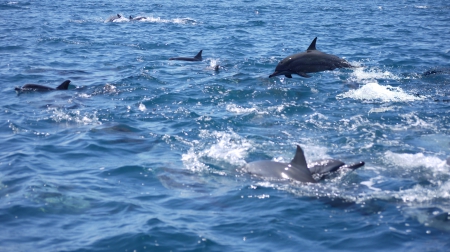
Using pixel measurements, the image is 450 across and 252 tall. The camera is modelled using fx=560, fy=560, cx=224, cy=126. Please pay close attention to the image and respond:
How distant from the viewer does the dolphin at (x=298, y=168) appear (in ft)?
32.3

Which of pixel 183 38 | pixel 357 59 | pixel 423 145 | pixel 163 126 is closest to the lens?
pixel 423 145

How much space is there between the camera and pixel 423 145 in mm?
11891

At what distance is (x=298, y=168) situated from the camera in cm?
996

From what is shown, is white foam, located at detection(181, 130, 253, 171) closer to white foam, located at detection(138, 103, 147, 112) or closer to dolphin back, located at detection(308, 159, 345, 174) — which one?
dolphin back, located at detection(308, 159, 345, 174)

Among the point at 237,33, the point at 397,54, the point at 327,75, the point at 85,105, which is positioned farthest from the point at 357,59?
the point at 85,105

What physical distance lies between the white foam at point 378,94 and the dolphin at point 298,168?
229 inches

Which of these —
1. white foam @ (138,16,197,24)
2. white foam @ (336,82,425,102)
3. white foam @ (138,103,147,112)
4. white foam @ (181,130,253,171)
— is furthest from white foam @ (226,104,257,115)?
white foam @ (138,16,197,24)

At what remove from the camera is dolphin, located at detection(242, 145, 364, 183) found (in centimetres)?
985

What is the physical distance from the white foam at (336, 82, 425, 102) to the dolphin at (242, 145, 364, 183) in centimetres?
582

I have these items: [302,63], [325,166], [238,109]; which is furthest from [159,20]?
[325,166]

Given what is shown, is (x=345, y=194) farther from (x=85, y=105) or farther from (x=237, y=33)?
(x=237, y=33)

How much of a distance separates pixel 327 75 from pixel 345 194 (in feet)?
31.6

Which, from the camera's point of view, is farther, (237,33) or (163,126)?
(237,33)

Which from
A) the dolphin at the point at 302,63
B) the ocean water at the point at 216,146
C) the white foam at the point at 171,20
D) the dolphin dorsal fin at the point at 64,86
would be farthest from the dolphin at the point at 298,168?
the white foam at the point at 171,20
